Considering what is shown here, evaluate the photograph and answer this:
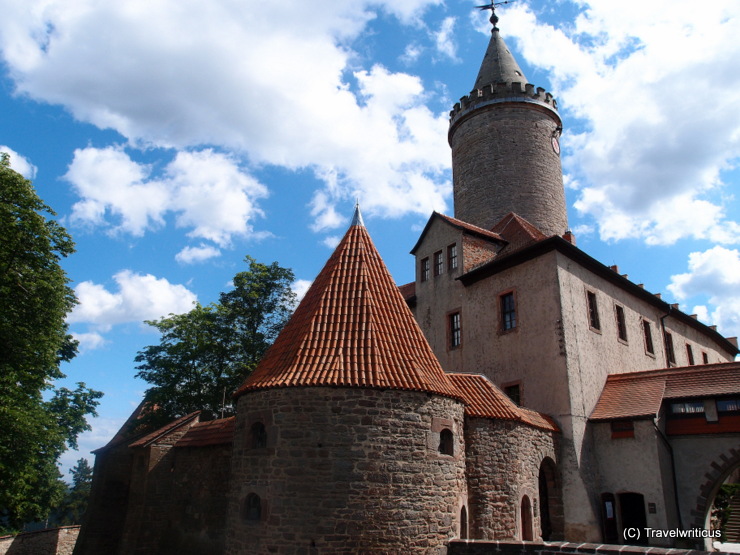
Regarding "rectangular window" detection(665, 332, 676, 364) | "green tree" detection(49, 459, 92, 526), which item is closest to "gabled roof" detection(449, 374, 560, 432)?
"rectangular window" detection(665, 332, 676, 364)

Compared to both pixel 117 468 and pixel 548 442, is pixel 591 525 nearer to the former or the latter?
pixel 548 442

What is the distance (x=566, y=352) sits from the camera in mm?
14883

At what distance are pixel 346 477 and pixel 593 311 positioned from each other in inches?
417

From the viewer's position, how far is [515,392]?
1616 centimetres

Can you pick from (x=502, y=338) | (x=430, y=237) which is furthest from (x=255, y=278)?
(x=502, y=338)

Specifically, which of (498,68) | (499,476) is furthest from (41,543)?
(498,68)

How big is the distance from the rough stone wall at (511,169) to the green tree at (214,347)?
29.5 feet

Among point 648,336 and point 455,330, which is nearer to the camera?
point 455,330

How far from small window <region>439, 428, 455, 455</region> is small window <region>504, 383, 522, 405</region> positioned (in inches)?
230

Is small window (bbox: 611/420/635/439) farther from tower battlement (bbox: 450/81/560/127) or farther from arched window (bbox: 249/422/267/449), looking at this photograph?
tower battlement (bbox: 450/81/560/127)

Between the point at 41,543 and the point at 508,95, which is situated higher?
the point at 508,95

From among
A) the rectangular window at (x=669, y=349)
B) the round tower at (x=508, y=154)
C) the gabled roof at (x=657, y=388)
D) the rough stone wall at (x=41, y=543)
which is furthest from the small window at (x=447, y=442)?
the rough stone wall at (x=41, y=543)

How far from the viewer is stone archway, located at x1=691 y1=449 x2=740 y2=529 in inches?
525

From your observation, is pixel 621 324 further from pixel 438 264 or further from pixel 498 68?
pixel 498 68
